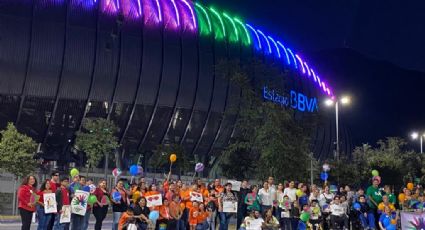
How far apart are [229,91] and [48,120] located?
2031 cm

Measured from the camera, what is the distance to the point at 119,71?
5025 cm

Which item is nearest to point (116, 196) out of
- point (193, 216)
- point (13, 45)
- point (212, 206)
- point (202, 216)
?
point (193, 216)

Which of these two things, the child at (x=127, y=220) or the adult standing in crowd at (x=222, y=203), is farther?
the adult standing in crowd at (x=222, y=203)

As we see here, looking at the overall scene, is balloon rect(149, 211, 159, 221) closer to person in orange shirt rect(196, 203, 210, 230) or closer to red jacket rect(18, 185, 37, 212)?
person in orange shirt rect(196, 203, 210, 230)

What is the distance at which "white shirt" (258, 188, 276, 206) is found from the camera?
20.3 metres

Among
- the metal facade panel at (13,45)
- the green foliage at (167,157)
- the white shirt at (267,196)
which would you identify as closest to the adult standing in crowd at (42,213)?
the white shirt at (267,196)

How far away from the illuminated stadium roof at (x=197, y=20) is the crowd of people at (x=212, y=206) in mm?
34032

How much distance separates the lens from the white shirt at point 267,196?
20.3 m

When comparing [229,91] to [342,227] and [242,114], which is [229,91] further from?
[342,227]

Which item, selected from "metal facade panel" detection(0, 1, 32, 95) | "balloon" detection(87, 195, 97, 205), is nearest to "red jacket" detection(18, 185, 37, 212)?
"balloon" detection(87, 195, 97, 205)

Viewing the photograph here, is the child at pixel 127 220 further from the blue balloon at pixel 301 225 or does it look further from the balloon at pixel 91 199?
the blue balloon at pixel 301 225

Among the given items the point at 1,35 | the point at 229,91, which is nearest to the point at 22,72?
the point at 1,35

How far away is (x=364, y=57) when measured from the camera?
14738 cm

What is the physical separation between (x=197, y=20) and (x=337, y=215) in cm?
4111
